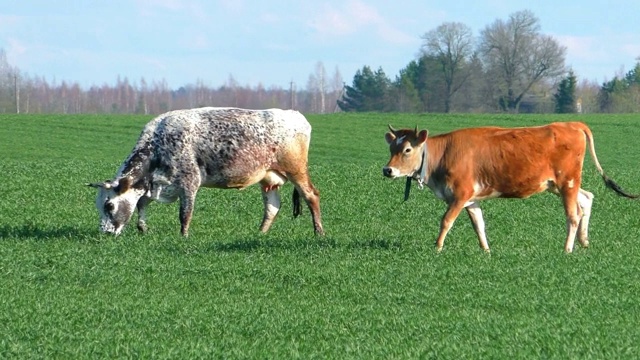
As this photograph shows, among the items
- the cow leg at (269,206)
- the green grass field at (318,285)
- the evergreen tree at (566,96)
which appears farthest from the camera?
the evergreen tree at (566,96)

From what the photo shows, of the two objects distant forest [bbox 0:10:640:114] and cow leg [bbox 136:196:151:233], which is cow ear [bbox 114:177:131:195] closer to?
cow leg [bbox 136:196:151:233]

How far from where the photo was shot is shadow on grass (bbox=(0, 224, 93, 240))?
15.4m

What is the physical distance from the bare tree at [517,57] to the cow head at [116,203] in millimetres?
93724

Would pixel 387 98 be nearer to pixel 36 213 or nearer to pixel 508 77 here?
pixel 508 77

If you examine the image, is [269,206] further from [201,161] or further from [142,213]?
[142,213]

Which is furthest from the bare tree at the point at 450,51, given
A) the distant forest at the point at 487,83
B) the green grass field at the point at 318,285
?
the green grass field at the point at 318,285

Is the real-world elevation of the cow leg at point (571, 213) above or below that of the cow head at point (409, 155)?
below

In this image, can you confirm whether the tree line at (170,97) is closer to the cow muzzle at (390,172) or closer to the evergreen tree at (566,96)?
the evergreen tree at (566,96)

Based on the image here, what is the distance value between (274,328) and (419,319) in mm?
1321

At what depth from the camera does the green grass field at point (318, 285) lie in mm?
→ 8891

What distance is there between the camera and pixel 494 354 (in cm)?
838

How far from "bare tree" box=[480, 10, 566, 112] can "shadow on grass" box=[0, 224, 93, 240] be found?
306 feet

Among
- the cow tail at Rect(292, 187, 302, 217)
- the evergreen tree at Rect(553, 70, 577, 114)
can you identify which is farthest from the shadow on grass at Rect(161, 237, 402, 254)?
the evergreen tree at Rect(553, 70, 577, 114)

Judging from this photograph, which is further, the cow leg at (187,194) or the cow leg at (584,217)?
the cow leg at (187,194)
